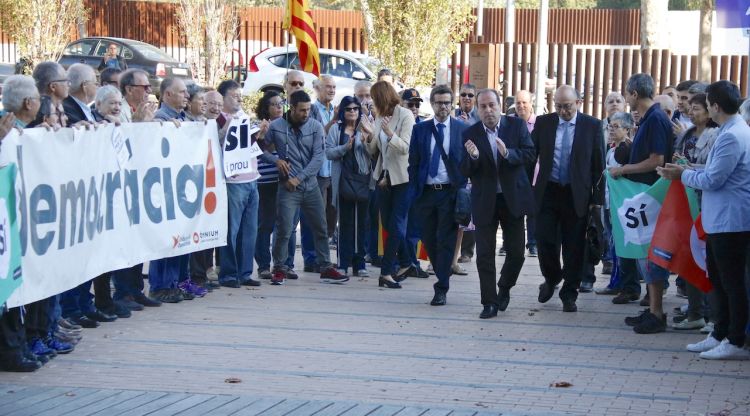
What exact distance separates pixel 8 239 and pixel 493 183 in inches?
178

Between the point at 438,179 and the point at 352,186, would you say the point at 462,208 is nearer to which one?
the point at 438,179

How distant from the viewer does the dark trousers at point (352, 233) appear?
12.9m

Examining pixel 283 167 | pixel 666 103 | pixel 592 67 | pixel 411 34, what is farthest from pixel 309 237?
pixel 592 67

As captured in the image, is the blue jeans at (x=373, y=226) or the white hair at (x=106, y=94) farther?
the blue jeans at (x=373, y=226)

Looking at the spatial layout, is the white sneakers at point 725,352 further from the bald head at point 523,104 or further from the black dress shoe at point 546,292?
the bald head at point 523,104

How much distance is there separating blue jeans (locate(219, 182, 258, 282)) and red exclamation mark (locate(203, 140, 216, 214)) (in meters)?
0.26

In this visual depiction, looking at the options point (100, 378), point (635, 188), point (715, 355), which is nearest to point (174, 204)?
point (100, 378)

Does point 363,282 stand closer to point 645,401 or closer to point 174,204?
point 174,204

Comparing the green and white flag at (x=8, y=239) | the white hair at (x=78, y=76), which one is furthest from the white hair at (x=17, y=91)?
the white hair at (x=78, y=76)

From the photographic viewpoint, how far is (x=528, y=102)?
14.1 meters

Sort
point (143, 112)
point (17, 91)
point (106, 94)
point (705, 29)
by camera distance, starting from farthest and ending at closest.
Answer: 1. point (705, 29)
2. point (143, 112)
3. point (106, 94)
4. point (17, 91)

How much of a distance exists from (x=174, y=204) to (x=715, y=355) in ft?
17.0

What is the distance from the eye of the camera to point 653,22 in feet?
98.7

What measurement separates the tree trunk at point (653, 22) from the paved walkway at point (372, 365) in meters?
20.1
